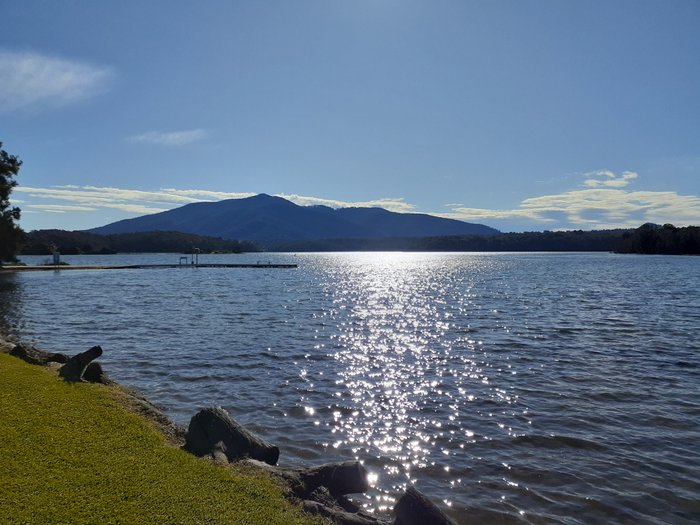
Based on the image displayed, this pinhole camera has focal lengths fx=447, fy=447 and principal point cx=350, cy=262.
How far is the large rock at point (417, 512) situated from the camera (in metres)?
8.27

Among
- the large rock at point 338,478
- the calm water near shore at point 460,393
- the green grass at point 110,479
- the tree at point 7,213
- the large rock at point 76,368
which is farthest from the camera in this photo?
the tree at point 7,213

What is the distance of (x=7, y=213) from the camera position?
91938 millimetres

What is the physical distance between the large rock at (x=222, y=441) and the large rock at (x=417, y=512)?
166 inches

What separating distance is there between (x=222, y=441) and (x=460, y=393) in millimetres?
11543

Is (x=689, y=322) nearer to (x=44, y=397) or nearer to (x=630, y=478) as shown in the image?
(x=630, y=478)

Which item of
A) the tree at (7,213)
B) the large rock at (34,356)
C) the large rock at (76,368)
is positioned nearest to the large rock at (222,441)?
the large rock at (76,368)

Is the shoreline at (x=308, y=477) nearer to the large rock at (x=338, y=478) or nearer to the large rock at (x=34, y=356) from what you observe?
the large rock at (x=338, y=478)

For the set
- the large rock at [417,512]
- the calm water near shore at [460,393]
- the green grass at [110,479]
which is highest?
the green grass at [110,479]

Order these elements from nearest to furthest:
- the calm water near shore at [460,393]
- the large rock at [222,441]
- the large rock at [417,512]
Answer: the large rock at [417,512]
the large rock at [222,441]
the calm water near shore at [460,393]

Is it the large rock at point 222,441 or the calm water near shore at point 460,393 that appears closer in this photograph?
the large rock at point 222,441

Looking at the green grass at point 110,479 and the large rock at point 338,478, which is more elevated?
the green grass at point 110,479

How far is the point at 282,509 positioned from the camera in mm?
8414

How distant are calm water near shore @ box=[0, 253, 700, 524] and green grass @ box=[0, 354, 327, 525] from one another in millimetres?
3560

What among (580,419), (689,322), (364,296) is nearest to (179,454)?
(580,419)
